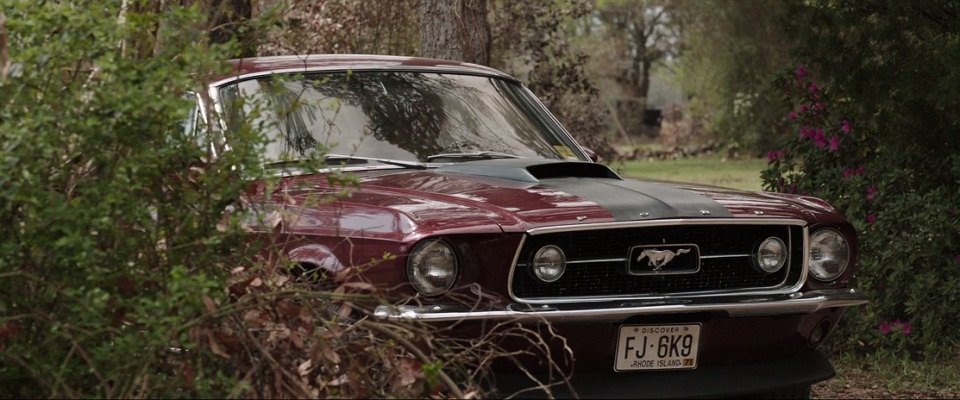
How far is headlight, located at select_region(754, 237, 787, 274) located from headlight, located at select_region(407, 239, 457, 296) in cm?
122

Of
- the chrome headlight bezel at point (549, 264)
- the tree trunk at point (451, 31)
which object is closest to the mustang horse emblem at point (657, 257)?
the chrome headlight bezel at point (549, 264)

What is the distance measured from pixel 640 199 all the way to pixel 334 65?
166cm

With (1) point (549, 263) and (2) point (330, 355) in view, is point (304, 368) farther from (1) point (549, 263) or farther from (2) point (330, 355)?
(1) point (549, 263)

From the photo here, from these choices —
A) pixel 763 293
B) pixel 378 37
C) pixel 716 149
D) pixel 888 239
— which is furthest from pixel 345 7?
pixel 716 149

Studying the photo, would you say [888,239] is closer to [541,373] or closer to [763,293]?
[763,293]

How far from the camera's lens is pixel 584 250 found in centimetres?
479

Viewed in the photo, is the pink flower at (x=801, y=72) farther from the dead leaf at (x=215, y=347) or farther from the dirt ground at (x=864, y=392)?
the dead leaf at (x=215, y=347)

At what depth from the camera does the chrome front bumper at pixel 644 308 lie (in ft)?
14.8

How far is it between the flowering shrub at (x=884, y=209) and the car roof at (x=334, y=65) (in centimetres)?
248

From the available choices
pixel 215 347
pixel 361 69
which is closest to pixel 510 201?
pixel 215 347

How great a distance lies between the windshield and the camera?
5617 mm

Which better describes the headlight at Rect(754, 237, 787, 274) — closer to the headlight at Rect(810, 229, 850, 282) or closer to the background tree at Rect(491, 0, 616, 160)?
the headlight at Rect(810, 229, 850, 282)

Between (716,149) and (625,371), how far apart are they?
2974cm

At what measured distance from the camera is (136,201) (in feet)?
14.1
